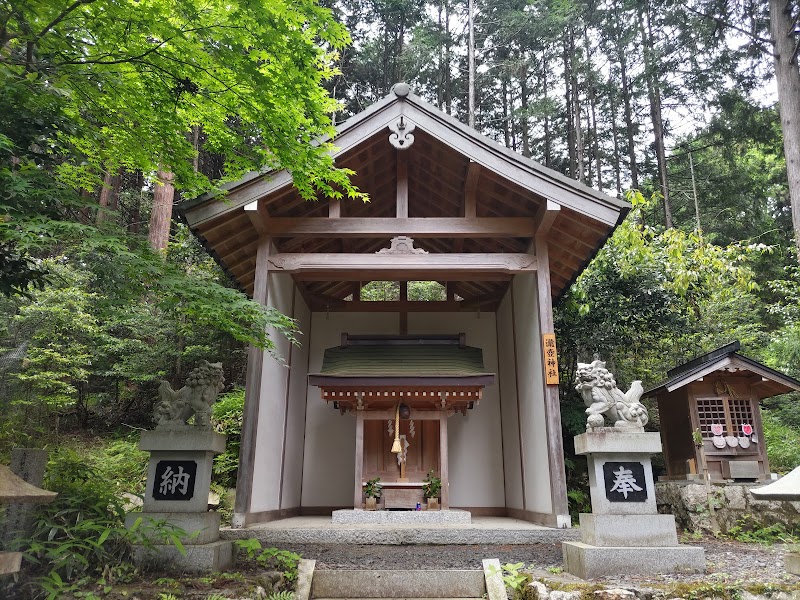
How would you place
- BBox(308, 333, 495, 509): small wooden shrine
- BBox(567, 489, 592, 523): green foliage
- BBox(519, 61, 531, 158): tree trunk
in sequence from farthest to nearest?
1. BBox(519, 61, 531, 158): tree trunk
2. BBox(567, 489, 592, 523): green foliage
3. BBox(308, 333, 495, 509): small wooden shrine

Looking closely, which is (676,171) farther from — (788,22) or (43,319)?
(43,319)

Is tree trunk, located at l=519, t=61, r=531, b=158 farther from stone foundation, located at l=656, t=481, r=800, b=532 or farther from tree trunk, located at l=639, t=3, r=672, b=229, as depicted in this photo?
stone foundation, located at l=656, t=481, r=800, b=532

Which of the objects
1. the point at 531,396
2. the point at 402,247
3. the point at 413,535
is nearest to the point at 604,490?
the point at 413,535

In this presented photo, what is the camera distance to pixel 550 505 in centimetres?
691

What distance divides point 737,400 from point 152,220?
12.3m

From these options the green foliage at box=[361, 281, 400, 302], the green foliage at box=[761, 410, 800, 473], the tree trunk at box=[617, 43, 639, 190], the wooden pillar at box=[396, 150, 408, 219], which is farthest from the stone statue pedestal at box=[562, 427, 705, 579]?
the tree trunk at box=[617, 43, 639, 190]

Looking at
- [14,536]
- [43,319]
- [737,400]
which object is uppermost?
[43,319]

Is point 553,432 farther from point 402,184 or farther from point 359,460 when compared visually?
point 402,184

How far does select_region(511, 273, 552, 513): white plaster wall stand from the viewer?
7308 millimetres

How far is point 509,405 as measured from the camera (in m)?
9.52

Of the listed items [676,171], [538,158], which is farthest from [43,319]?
[676,171]

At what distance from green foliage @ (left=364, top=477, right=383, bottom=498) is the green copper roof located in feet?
5.64

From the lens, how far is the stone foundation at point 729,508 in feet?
25.5

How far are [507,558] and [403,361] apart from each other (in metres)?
3.71
